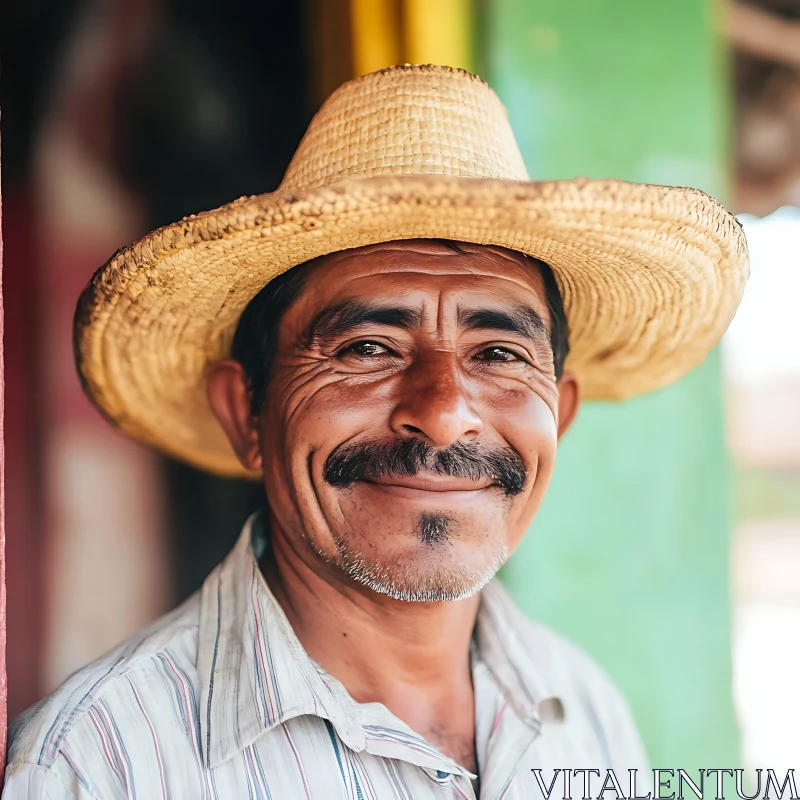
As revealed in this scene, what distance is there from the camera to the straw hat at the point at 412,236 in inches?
54.3

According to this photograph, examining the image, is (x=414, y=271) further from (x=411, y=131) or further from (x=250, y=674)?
(x=250, y=674)

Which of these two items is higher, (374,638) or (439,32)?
(439,32)

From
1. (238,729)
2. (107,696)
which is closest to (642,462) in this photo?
(238,729)

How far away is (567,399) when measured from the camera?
2.00 meters

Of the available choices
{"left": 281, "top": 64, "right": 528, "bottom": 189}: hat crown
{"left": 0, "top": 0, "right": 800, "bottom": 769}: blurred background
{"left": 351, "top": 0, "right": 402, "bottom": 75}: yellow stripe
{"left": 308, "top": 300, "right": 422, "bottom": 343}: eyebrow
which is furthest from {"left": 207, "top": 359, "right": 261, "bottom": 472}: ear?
{"left": 351, "top": 0, "right": 402, "bottom": 75}: yellow stripe

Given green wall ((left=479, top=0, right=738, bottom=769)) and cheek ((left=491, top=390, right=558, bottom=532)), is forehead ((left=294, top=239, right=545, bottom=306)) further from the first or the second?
green wall ((left=479, top=0, right=738, bottom=769))

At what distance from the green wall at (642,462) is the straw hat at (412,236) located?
793 mm

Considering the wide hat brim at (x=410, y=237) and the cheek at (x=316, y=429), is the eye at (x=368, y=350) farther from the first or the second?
the wide hat brim at (x=410, y=237)

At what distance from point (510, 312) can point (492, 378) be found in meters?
0.14

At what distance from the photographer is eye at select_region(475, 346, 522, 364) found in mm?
1684

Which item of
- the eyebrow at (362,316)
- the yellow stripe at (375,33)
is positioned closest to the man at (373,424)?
the eyebrow at (362,316)

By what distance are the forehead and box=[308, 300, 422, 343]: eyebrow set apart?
24 millimetres

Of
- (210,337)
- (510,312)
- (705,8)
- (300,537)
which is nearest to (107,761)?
(300,537)

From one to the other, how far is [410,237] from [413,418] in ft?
1.14
